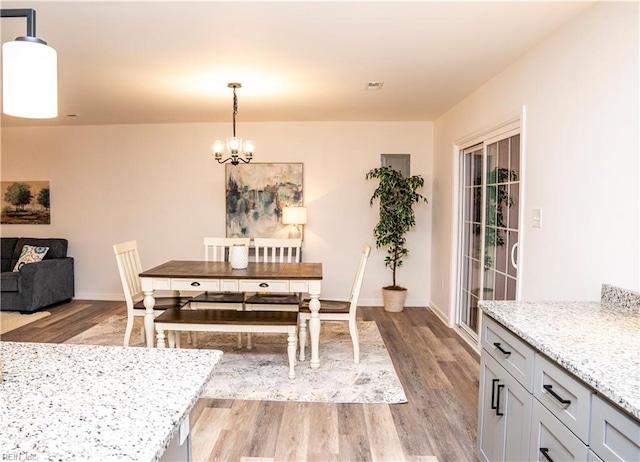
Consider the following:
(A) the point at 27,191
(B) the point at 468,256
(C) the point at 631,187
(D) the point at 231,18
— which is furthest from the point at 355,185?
(A) the point at 27,191

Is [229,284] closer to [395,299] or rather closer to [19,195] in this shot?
[395,299]

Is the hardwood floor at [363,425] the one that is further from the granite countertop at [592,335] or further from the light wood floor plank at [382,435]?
the granite countertop at [592,335]

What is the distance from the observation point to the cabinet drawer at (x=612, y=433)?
103 cm

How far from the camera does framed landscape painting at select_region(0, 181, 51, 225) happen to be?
5.73 m

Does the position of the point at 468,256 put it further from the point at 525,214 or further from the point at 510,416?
the point at 510,416

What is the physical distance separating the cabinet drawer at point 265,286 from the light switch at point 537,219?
1.83 m

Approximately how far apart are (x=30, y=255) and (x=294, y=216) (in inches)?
138

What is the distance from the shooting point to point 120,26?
2.48 m

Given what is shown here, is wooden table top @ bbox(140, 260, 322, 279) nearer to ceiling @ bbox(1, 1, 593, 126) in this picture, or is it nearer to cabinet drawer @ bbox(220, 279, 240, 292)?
cabinet drawer @ bbox(220, 279, 240, 292)

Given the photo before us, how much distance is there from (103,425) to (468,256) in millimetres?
3947

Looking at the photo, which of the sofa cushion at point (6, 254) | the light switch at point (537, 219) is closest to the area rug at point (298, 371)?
the light switch at point (537, 219)

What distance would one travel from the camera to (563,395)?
1348 millimetres

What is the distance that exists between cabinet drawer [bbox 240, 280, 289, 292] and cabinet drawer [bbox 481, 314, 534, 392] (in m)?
1.65

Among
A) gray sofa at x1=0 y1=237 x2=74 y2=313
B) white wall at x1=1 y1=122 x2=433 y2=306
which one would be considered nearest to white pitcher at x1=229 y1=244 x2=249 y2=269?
white wall at x1=1 y1=122 x2=433 y2=306
